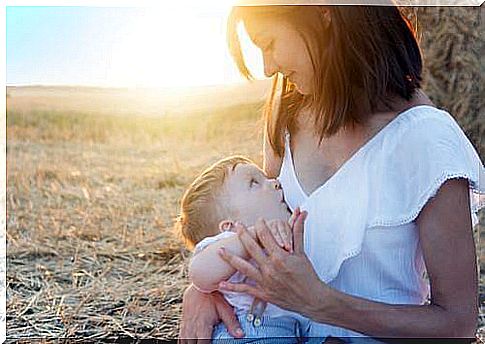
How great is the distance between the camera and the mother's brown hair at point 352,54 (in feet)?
6.79

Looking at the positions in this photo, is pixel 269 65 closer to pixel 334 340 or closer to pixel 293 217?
pixel 293 217

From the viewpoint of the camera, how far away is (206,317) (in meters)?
2.18

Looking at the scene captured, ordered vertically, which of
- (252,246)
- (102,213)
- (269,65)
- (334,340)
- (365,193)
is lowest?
(334,340)

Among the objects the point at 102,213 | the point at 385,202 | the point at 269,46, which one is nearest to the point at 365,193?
the point at 385,202

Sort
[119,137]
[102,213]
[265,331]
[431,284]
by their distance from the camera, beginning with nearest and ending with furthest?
[431,284] → [265,331] → [119,137] → [102,213]

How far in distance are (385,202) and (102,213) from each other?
3.99ft

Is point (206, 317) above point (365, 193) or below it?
below

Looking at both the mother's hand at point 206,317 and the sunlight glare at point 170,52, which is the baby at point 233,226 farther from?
the sunlight glare at point 170,52

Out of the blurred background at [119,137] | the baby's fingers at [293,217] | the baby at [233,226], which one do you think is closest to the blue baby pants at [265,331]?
the baby at [233,226]

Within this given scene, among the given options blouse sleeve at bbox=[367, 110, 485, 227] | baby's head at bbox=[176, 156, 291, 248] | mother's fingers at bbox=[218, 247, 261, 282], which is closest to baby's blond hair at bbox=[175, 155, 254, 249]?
baby's head at bbox=[176, 156, 291, 248]

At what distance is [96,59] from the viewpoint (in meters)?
2.60

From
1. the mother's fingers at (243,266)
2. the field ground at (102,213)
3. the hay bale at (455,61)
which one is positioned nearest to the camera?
the mother's fingers at (243,266)

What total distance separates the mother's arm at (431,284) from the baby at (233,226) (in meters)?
0.04

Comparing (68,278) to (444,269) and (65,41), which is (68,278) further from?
(444,269)
